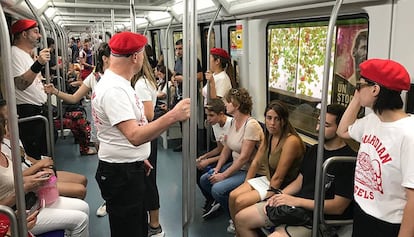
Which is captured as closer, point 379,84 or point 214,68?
point 379,84

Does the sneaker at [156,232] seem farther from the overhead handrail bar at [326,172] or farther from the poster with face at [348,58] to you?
the poster with face at [348,58]

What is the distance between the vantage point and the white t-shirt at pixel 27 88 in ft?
12.0

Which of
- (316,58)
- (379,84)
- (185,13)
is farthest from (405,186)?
(316,58)

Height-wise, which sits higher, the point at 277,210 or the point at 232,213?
the point at 277,210

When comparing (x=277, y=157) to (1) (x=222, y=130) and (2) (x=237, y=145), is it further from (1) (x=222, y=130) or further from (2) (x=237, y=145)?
(1) (x=222, y=130)

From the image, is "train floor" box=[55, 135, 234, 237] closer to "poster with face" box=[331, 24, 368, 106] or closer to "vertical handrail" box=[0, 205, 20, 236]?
"poster with face" box=[331, 24, 368, 106]

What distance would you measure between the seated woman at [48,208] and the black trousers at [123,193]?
1.26 ft

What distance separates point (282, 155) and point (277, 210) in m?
0.54

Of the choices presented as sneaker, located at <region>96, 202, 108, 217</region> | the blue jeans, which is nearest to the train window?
the blue jeans

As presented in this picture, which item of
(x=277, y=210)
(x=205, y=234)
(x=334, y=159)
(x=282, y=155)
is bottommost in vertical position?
(x=205, y=234)

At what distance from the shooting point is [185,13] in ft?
5.42

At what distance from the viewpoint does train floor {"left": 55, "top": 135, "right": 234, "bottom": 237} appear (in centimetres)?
368

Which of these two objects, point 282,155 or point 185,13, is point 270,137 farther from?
point 185,13

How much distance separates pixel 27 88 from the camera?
3771 mm
